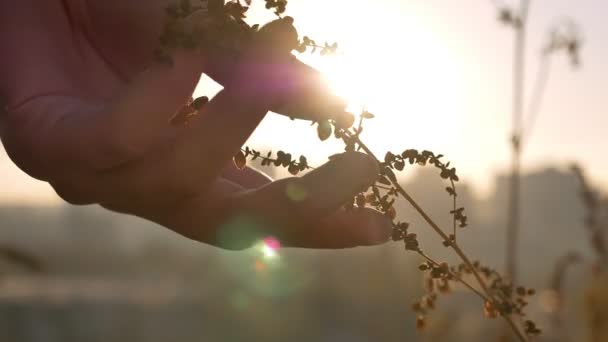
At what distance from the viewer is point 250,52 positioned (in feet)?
3.78

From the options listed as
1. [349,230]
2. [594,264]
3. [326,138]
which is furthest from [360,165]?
[594,264]

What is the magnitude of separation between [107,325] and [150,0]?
4440cm

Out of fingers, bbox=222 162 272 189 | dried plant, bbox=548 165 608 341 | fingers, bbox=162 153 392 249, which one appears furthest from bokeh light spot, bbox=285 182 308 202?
dried plant, bbox=548 165 608 341

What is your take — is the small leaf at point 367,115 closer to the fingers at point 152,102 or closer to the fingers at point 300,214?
the fingers at point 300,214

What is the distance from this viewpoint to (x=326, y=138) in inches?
44.8

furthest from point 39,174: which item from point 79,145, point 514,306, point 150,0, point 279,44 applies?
point 514,306

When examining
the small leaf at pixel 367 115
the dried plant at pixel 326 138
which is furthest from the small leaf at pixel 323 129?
the small leaf at pixel 367 115

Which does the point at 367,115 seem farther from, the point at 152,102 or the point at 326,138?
the point at 152,102

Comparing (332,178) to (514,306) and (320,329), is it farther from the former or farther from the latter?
(320,329)

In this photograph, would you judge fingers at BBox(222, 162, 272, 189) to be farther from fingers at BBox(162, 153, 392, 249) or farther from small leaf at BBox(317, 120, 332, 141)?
small leaf at BBox(317, 120, 332, 141)

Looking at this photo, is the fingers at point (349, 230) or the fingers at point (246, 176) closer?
the fingers at point (349, 230)

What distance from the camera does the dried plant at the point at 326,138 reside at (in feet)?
3.75

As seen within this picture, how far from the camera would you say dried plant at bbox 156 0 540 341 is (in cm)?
114

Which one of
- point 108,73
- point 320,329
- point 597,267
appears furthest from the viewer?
point 320,329
